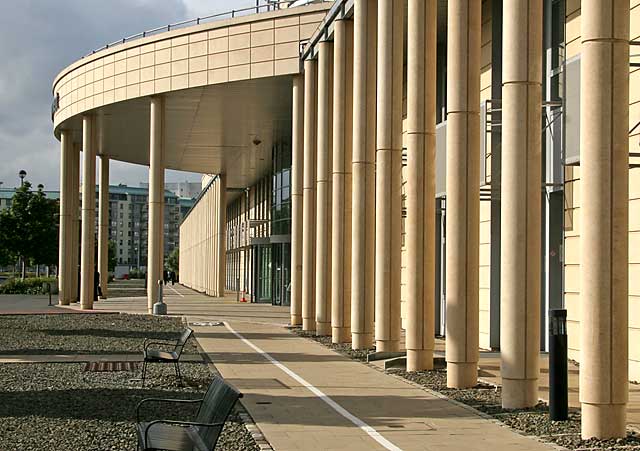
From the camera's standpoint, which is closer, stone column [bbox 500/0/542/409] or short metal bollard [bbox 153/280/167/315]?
stone column [bbox 500/0/542/409]

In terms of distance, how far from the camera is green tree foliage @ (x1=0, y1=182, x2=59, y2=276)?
58.5 metres

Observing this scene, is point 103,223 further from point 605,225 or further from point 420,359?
point 605,225

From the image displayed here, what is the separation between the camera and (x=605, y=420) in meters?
8.91

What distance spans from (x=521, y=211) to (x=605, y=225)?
1912 millimetres

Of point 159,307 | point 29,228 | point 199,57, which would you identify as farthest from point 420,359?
point 29,228

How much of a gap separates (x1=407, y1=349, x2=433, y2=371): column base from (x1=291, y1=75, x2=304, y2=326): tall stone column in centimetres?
1186

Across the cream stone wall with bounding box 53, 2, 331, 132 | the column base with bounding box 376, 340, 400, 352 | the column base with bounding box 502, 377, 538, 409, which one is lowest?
the column base with bounding box 376, 340, 400, 352

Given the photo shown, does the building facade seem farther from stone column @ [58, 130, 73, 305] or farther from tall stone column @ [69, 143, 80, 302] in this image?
tall stone column @ [69, 143, 80, 302]

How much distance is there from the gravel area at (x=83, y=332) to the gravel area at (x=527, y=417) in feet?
21.5

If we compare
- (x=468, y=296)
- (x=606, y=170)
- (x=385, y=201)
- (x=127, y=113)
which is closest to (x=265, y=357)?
(x=385, y=201)

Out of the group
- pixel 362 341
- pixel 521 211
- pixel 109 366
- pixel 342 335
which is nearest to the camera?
pixel 521 211

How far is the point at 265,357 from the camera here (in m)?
17.8

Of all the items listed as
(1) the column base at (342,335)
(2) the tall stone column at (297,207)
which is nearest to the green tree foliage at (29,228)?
(2) the tall stone column at (297,207)

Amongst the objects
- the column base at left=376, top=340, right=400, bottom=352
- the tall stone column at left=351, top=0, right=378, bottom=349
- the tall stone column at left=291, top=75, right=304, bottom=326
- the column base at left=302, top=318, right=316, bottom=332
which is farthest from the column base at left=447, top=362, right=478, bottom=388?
the tall stone column at left=291, top=75, right=304, bottom=326
